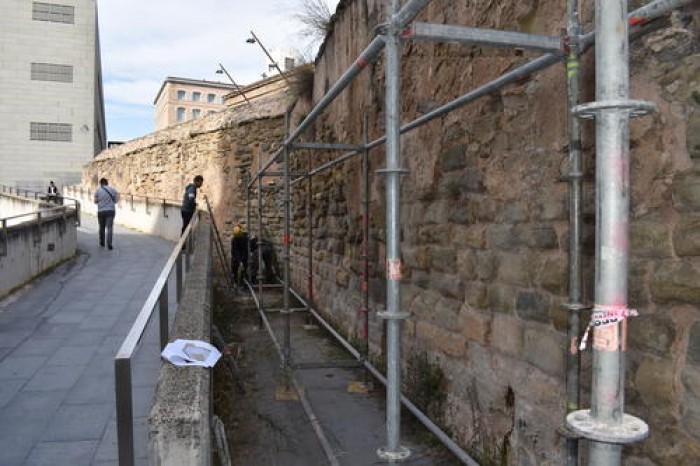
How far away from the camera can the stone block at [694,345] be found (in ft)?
6.90

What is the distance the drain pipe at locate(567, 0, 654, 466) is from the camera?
1591mm

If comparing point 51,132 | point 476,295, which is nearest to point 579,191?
point 476,295

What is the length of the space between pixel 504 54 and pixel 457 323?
5.59 feet

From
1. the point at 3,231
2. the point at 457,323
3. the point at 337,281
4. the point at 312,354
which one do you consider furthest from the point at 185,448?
the point at 3,231

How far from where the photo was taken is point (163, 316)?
3305 mm

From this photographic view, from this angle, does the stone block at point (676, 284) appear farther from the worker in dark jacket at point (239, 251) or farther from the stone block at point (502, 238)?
the worker in dark jacket at point (239, 251)

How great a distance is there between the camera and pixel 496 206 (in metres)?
3.54

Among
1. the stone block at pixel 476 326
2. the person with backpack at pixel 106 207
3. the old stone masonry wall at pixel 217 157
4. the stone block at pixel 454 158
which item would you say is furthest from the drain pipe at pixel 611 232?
the person with backpack at pixel 106 207

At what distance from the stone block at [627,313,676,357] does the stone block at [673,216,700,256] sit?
0.83 ft

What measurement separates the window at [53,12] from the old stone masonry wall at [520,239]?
34136mm

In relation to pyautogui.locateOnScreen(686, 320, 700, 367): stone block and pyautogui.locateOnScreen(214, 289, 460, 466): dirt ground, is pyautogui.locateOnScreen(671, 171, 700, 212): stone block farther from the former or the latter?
pyautogui.locateOnScreen(214, 289, 460, 466): dirt ground

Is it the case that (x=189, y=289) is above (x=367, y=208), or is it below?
below

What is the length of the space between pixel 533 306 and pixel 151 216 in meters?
15.3

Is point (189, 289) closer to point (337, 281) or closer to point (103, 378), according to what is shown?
point (103, 378)
